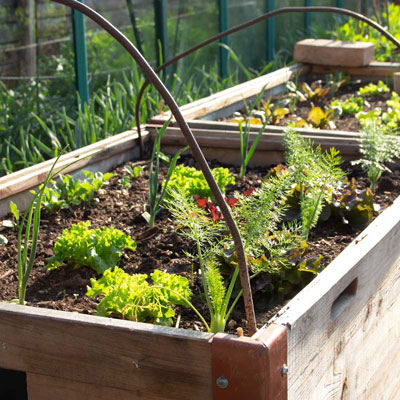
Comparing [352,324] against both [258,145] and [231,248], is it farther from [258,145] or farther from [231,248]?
[258,145]

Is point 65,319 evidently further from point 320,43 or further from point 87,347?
point 320,43

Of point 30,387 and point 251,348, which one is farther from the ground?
point 251,348

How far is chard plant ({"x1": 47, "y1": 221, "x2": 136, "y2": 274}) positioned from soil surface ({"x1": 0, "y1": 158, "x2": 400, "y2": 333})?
0.12ft

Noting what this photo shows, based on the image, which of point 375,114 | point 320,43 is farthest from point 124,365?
point 320,43

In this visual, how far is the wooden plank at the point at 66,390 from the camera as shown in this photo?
4.49ft

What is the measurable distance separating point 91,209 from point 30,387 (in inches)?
37.9

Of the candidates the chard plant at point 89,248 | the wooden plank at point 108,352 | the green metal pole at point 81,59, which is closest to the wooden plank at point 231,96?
the green metal pole at point 81,59

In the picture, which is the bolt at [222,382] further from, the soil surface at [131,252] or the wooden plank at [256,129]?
the wooden plank at [256,129]

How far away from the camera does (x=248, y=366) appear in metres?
1.22

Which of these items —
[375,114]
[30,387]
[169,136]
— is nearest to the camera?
[30,387]

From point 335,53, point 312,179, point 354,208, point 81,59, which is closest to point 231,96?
point 81,59

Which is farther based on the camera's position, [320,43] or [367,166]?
[320,43]

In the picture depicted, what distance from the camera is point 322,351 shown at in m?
1.49

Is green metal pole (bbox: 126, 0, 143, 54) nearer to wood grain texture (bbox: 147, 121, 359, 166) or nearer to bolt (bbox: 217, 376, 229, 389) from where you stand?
wood grain texture (bbox: 147, 121, 359, 166)
